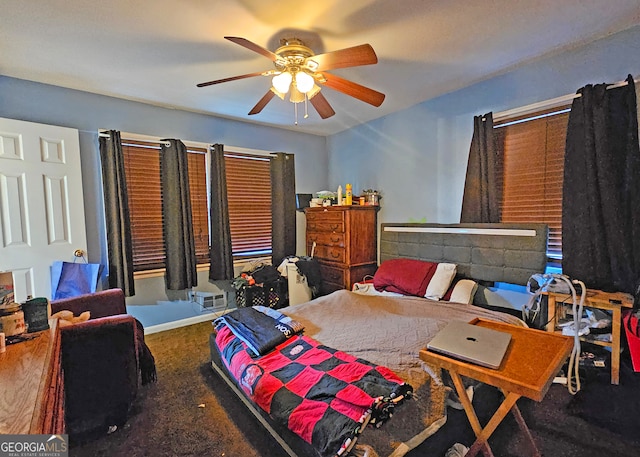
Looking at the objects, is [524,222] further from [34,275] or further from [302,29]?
[34,275]

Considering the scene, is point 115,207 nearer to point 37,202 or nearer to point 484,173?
point 37,202

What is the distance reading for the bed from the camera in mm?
1326

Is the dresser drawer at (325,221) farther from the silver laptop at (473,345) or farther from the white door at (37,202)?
the white door at (37,202)

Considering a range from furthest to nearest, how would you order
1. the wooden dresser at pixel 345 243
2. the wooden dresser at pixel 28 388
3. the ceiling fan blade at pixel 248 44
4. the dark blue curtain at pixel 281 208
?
the dark blue curtain at pixel 281 208 → the wooden dresser at pixel 345 243 → the ceiling fan blade at pixel 248 44 → the wooden dresser at pixel 28 388

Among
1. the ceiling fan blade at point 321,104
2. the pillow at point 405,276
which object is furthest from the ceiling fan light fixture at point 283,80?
the pillow at point 405,276

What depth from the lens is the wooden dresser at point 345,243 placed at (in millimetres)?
3578

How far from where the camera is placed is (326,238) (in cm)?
387

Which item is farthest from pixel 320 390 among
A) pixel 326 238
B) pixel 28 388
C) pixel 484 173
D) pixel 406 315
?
pixel 326 238

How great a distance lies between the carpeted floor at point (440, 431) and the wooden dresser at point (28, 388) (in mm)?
916

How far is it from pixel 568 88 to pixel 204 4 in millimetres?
2757

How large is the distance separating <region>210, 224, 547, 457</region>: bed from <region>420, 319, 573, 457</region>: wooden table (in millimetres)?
269

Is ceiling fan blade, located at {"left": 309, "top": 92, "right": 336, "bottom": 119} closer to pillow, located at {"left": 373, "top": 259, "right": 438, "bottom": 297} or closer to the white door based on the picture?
pillow, located at {"left": 373, "top": 259, "right": 438, "bottom": 297}

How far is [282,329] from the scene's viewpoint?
2.02 meters

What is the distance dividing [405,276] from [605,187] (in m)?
1.68
